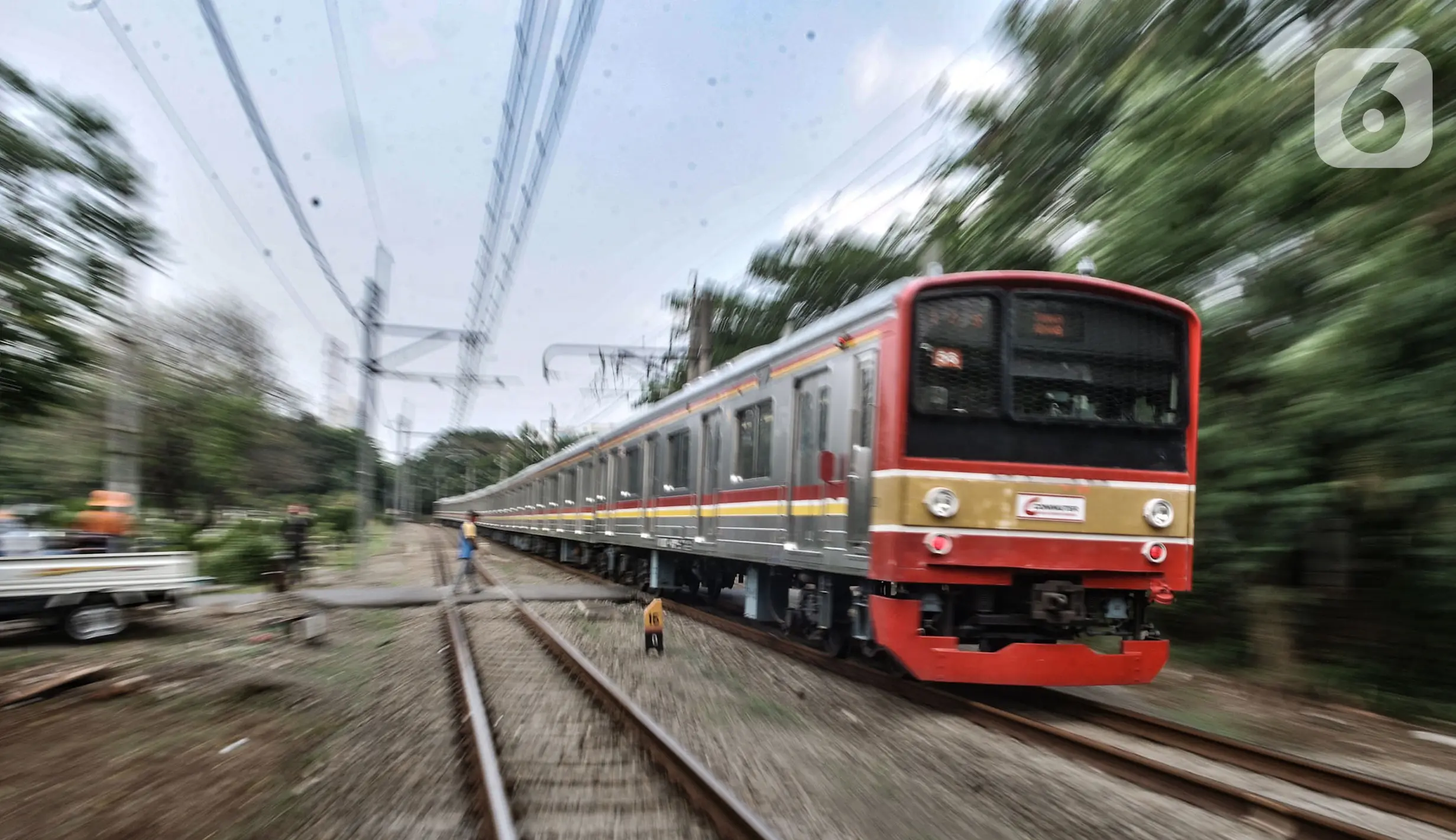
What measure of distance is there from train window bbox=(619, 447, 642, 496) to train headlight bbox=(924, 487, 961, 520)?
884cm

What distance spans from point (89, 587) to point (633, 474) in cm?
758

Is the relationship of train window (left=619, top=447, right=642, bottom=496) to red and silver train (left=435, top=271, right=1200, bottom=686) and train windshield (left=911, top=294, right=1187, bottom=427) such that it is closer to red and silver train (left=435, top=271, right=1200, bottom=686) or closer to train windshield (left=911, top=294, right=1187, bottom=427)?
red and silver train (left=435, top=271, right=1200, bottom=686)

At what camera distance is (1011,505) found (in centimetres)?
622

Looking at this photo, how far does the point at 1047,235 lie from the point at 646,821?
8.64m

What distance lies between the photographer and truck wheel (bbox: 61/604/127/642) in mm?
10148

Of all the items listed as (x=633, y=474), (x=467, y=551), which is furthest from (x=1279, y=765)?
(x=467, y=551)

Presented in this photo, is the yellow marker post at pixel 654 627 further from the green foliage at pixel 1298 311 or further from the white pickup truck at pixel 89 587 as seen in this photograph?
the white pickup truck at pixel 89 587

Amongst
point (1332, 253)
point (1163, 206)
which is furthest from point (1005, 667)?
point (1163, 206)

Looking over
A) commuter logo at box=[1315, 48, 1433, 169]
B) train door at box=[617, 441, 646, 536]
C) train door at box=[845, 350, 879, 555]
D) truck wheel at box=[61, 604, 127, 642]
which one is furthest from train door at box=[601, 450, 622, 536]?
commuter logo at box=[1315, 48, 1433, 169]

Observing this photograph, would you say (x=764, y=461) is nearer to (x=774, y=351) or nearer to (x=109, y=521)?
(x=774, y=351)

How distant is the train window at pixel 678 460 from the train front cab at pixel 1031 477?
5.63 m

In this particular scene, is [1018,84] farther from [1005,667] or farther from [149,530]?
[149,530]

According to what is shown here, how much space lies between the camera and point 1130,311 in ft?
21.6

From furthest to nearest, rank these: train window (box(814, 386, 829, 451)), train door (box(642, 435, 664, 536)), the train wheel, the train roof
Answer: train door (box(642, 435, 664, 536)), the train wheel, train window (box(814, 386, 829, 451)), the train roof
